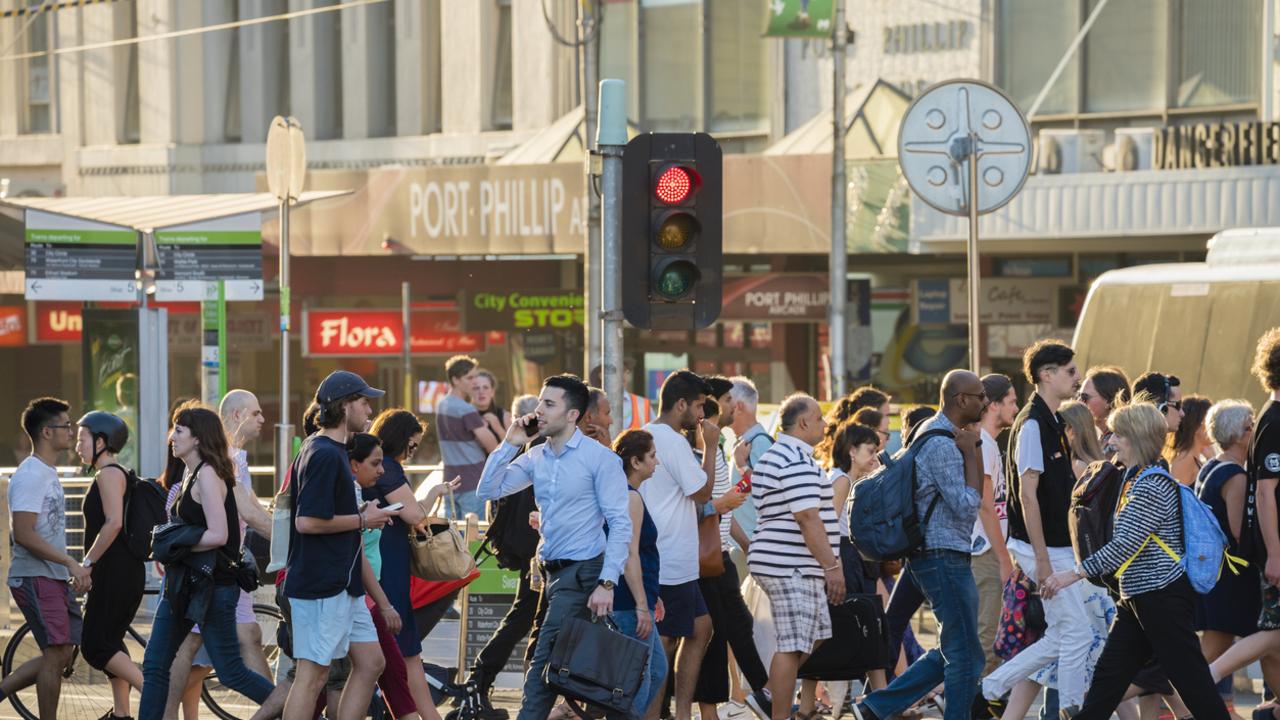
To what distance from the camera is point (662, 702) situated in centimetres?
1039

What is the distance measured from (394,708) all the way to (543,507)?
130 centimetres

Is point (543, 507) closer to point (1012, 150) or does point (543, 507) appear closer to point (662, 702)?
point (662, 702)

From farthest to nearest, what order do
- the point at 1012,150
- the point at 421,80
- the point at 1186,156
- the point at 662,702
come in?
the point at 421,80, the point at 1186,156, the point at 1012,150, the point at 662,702

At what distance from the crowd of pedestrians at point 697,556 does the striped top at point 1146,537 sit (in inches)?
0.4

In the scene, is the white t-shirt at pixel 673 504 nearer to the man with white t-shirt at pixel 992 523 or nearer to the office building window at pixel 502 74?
the man with white t-shirt at pixel 992 523

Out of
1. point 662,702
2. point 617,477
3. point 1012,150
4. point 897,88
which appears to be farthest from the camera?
point 897,88

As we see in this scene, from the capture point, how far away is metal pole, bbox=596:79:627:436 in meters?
10.9

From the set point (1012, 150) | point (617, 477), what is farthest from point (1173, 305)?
point (617, 477)

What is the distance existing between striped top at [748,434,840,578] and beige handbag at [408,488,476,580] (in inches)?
56.9

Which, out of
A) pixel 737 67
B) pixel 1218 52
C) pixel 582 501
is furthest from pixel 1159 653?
pixel 737 67

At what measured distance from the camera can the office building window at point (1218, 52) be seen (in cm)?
2236

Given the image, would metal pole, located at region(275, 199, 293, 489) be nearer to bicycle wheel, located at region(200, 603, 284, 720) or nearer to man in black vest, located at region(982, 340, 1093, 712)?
bicycle wheel, located at region(200, 603, 284, 720)

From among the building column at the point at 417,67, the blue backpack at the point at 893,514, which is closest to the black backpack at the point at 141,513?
the blue backpack at the point at 893,514

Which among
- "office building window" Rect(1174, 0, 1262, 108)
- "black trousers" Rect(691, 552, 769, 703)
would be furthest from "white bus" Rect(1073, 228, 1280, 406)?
"black trousers" Rect(691, 552, 769, 703)
